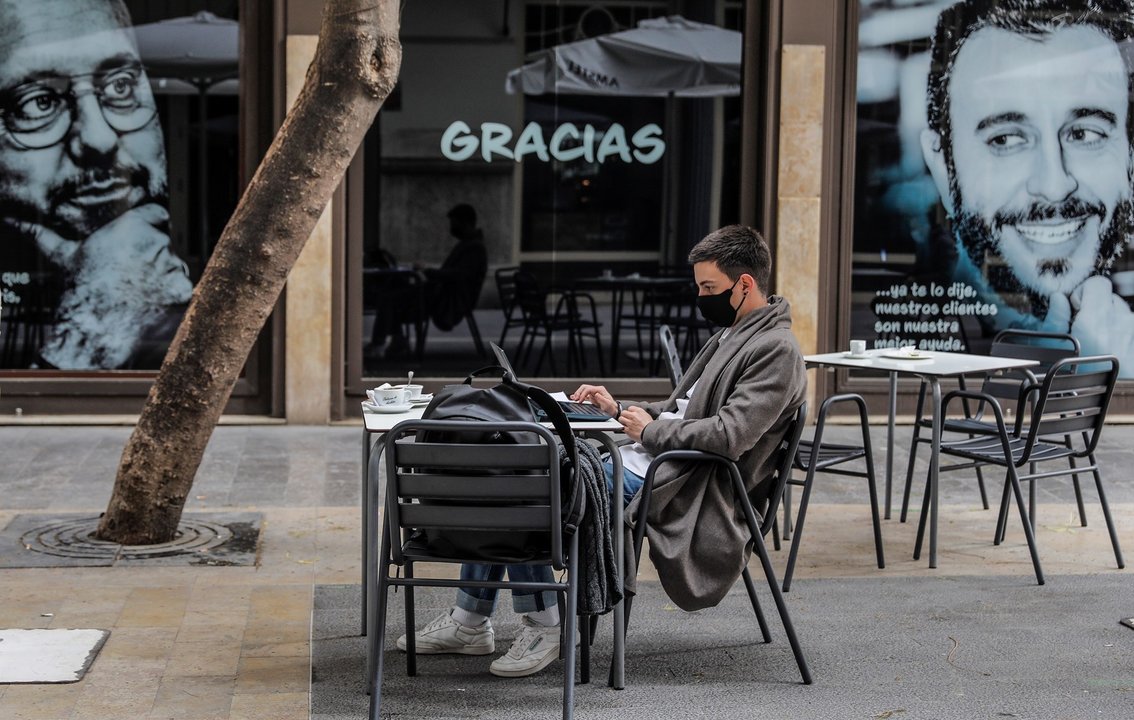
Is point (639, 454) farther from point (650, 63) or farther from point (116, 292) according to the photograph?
point (116, 292)

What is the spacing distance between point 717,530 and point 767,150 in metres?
5.75

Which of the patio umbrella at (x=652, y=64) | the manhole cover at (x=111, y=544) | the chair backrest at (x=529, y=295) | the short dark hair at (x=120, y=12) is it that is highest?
the short dark hair at (x=120, y=12)

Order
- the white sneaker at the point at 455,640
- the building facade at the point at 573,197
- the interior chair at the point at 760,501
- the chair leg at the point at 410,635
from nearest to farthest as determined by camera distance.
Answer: the interior chair at the point at 760,501 → the chair leg at the point at 410,635 → the white sneaker at the point at 455,640 → the building facade at the point at 573,197

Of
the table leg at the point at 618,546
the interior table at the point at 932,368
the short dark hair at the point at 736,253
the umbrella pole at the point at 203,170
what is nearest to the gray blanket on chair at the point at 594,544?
the table leg at the point at 618,546

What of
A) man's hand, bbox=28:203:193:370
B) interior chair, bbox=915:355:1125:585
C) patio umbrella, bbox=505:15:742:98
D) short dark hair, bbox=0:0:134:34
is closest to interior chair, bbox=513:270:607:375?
patio umbrella, bbox=505:15:742:98

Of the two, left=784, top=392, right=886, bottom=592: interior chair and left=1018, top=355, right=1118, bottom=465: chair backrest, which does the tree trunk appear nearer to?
left=784, top=392, right=886, bottom=592: interior chair

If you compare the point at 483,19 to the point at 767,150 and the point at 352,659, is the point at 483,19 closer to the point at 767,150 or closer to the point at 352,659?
the point at 767,150

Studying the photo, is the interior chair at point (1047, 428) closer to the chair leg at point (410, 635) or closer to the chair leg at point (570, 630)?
the chair leg at point (570, 630)

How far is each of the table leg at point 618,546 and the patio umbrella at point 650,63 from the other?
5.84 meters

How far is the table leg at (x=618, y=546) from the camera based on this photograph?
468 centimetres

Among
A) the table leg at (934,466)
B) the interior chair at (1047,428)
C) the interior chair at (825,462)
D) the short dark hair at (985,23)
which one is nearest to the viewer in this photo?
the interior chair at (825,462)

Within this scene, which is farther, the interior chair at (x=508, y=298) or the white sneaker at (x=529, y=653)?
the interior chair at (x=508, y=298)

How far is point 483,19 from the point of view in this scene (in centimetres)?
1009

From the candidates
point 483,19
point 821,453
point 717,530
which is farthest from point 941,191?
point 717,530
